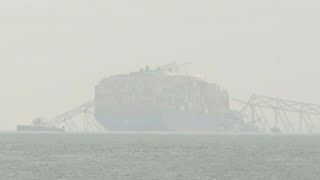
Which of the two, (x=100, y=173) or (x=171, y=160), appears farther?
(x=171, y=160)

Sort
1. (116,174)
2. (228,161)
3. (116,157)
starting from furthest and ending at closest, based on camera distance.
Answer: (116,157)
(228,161)
(116,174)

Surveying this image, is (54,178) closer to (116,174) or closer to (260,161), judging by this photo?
(116,174)

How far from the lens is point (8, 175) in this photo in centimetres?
6431

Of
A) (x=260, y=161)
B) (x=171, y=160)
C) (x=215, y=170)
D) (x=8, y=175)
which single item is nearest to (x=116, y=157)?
(x=171, y=160)

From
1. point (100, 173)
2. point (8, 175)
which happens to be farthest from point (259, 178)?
point (8, 175)

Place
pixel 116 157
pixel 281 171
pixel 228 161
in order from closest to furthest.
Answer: pixel 281 171 → pixel 228 161 → pixel 116 157

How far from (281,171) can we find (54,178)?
19.1m

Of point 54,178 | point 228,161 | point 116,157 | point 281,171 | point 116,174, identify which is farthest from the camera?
point 116,157

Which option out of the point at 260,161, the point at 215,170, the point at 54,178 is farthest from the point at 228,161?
the point at 54,178

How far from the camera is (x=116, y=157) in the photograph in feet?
299

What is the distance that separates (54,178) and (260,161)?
2786cm

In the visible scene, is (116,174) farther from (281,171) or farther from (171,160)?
(171,160)

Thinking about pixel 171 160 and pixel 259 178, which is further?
pixel 171 160

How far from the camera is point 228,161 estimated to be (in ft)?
276
